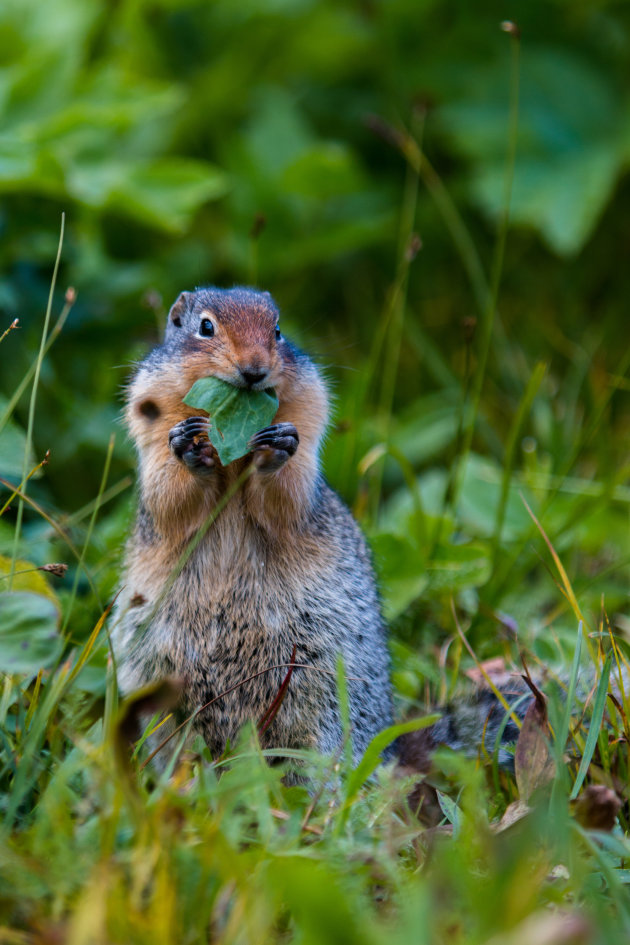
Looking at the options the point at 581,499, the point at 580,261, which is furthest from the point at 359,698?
the point at 580,261

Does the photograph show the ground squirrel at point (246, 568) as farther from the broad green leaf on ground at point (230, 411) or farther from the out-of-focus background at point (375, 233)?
the out-of-focus background at point (375, 233)

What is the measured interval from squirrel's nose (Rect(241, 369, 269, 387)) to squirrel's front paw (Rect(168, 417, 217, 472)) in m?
0.21

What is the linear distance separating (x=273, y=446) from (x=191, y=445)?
0.92ft

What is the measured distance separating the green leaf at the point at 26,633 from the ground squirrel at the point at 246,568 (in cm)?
53

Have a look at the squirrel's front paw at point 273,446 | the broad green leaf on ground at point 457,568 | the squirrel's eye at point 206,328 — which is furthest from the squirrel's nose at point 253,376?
the broad green leaf on ground at point 457,568

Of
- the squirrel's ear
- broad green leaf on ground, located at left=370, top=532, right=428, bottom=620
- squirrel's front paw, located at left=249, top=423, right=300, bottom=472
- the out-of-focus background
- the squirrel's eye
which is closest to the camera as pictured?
squirrel's front paw, located at left=249, top=423, right=300, bottom=472

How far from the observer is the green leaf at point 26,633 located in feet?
7.97

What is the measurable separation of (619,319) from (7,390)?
4475 mm

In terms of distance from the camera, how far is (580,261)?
751 cm

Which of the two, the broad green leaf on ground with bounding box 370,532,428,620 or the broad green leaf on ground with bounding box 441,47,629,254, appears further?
the broad green leaf on ground with bounding box 441,47,629,254

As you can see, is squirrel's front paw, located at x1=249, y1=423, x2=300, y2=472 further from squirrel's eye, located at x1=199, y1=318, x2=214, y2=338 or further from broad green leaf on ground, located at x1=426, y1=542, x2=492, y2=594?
broad green leaf on ground, located at x1=426, y1=542, x2=492, y2=594

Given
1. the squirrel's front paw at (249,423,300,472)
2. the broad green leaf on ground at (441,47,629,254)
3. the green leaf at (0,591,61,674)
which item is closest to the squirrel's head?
the squirrel's front paw at (249,423,300,472)

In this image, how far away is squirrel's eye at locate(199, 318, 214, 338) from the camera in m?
3.32

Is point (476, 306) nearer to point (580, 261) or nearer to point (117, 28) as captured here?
point (580, 261)
